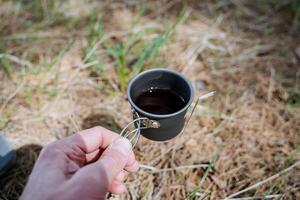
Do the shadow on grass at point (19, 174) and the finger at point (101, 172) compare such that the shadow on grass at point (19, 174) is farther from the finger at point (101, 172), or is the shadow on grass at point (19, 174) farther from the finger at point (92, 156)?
the finger at point (101, 172)

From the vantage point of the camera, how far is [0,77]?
2.12 meters

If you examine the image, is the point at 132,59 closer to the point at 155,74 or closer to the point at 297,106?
the point at 155,74

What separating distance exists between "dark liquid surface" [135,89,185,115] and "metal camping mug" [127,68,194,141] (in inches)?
0.7

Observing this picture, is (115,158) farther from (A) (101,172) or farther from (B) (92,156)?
(B) (92,156)

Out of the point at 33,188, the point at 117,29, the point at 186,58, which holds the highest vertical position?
the point at 33,188

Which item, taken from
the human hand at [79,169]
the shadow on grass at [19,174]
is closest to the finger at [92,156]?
the human hand at [79,169]

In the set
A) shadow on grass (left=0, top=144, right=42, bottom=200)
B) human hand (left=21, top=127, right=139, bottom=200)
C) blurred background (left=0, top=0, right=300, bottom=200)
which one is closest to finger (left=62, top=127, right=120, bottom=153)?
human hand (left=21, top=127, right=139, bottom=200)

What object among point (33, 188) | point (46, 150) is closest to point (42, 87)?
point (46, 150)

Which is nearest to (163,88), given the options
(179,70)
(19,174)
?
(179,70)

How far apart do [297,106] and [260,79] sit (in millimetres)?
274

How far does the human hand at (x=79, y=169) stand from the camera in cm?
114

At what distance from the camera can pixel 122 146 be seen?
4.26ft

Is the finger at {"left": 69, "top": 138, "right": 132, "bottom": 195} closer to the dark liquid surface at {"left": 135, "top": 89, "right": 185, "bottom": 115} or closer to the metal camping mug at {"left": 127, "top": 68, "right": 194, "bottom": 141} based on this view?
the metal camping mug at {"left": 127, "top": 68, "right": 194, "bottom": 141}

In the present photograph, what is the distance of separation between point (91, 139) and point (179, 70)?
39.2 inches
